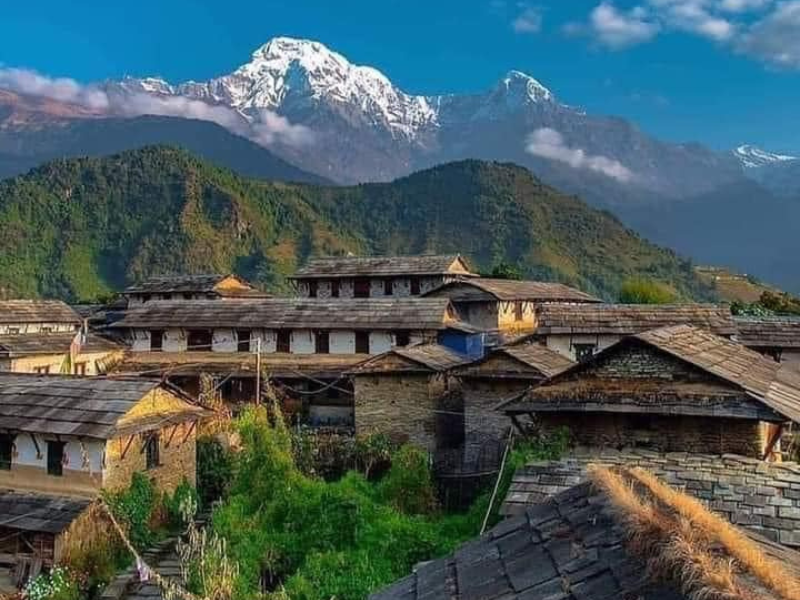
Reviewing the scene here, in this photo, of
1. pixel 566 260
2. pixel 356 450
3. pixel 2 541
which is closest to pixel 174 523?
pixel 2 541

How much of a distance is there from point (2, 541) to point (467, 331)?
918 inches

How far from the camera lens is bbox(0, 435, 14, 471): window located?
73.8ft

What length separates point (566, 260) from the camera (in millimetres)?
127938

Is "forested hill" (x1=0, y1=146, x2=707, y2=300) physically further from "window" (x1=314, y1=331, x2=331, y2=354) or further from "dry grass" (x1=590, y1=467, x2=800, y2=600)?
"dry grass" (x1=590, y1=467, x2=800, y2=600)

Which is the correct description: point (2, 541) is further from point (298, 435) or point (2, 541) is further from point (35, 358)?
point (35, 358)

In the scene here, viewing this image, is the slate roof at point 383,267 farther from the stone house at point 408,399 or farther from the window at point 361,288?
the stone house at point 408,399

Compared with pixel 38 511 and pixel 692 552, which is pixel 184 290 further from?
pixel 692 552

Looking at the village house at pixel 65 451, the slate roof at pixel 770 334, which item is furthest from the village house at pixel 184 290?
the slate roof at pixel 770 334

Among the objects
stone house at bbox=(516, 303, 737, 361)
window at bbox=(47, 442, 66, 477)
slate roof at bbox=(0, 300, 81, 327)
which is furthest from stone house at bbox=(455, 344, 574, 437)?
slate roof at bbox=(0, 300, 81, 327)

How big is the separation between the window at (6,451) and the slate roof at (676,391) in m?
14.8

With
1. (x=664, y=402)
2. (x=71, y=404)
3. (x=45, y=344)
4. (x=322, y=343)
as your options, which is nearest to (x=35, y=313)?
(x=45, y=344)

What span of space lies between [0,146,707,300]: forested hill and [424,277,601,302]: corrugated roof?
63721mm

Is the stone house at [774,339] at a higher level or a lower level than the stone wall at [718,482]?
higher

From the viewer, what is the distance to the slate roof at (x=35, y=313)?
163 feet
